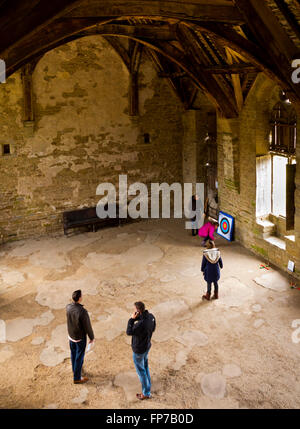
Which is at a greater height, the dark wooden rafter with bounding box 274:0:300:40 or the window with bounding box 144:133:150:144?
the dark wooden rafter with bounding box 274:0:300:40

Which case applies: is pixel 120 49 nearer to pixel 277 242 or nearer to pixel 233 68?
pixel 233 68

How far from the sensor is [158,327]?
7426 millimetres

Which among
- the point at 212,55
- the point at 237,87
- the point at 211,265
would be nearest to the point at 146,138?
the point at 237,87

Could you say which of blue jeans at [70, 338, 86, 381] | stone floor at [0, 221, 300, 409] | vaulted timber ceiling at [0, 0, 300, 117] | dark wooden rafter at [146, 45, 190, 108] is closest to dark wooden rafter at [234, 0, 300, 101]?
vaulted timber ceiling at [0, 0, 300, 117]

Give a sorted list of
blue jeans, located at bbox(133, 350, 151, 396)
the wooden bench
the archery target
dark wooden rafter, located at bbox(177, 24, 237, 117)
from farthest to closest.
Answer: the wooden bench
the archery target
dark wooden rafter, located at bbox(177, 24, 237, 117)
blue jeans, located at bbox(133, 350, 151, 396)

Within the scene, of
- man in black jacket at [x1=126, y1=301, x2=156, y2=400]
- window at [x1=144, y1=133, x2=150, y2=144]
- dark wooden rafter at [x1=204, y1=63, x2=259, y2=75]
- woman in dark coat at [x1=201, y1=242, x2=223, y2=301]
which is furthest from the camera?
window at [x1=144, y1=133, x2=150, y2=144]

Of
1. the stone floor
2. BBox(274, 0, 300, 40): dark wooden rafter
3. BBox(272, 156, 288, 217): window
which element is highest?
BBox(274, 0, 300, 40): dark wooden rafter

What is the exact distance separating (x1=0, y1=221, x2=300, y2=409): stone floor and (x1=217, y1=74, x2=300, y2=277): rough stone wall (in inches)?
15.1

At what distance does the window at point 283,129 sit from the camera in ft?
30.0

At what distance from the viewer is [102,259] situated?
10.3 m

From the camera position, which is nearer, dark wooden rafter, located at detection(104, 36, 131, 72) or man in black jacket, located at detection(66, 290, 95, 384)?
man in black jacket, located at detection(66, 290, 95, 384)

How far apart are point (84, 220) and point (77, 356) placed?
642 centimetres

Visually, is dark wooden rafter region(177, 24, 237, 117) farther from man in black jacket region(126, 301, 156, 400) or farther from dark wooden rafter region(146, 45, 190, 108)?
man in black jacket region(126, 301, 156, 400)

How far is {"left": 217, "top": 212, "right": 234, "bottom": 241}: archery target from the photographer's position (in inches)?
435
